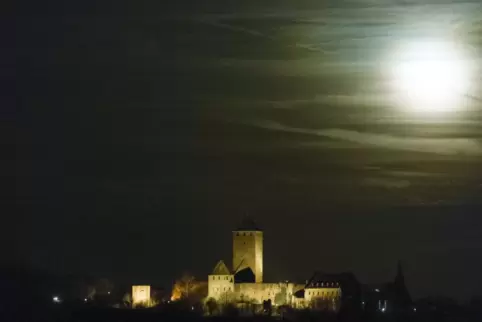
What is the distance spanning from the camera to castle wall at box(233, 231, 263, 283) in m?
61.1

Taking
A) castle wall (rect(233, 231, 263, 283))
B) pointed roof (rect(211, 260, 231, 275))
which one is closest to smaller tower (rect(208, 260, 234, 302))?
pointed roof (rect(211, 260, 231, 275))

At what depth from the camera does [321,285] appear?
5769 centimetres

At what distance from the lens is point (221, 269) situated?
59438mm

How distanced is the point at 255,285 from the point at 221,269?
1.21m

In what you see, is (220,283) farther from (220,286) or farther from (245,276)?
(245,276)

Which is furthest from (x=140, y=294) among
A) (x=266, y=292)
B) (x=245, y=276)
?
(x=266, y=292)

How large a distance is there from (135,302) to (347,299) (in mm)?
7081

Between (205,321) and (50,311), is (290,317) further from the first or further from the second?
(50,311)

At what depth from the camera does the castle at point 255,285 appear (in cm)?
5725

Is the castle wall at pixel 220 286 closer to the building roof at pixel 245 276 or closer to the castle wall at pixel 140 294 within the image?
the building roof at pixel 245 276

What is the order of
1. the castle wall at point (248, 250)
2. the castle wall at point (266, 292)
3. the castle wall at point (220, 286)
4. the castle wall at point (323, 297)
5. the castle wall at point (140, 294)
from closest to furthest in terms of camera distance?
the castle wall at point (323, 297), the castle wall at point (266, 292), the castle wall at point (220, 286), the castle wall at point (140, 294), the castle wall at point (248, 250)

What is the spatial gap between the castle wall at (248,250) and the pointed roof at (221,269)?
1407 mm

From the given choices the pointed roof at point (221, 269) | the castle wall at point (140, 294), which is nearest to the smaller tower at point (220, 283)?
the pointed roof at point (221, 269)

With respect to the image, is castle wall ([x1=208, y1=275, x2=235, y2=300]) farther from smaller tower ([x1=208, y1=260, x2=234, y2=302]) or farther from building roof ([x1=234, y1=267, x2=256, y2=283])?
building roof ([x1=234, y1=267, x2=256, y2=283])
